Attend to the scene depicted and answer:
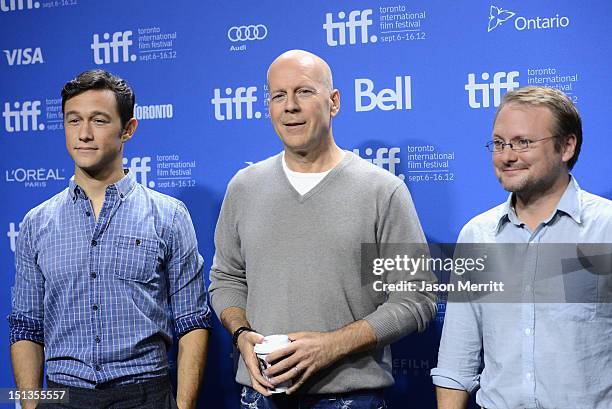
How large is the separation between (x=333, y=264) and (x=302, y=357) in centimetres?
29

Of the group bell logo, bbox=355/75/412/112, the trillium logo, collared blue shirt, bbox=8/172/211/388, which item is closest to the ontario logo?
the trillium logo

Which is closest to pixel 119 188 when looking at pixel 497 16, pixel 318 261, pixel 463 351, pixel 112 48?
pixel 318 261

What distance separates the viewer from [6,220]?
3568mm

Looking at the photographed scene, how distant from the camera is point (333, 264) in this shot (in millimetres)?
2318

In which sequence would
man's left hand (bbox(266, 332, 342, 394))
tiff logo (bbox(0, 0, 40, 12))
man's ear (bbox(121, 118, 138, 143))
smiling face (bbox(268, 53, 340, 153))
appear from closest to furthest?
man's left hand (bbox(266, 332, 342, 394))
smiling face (bbox(268, 53, 340, 153))
man's ear (bbox(121, 118, 138, 143))
tiff logo (bbox(0, 0, 40, 12))

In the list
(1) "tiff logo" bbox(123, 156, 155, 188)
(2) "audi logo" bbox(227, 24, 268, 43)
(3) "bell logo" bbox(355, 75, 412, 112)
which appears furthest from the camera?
(1) "tiff logo" bbox(123, 156, 155, 188)

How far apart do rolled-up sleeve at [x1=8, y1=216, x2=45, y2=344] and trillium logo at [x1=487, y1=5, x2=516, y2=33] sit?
1.72 m

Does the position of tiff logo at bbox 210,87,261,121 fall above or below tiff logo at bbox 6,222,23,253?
above

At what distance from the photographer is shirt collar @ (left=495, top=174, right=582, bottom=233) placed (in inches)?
83.4

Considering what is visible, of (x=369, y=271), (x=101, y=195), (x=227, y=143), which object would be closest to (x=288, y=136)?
(x=369, y=271)

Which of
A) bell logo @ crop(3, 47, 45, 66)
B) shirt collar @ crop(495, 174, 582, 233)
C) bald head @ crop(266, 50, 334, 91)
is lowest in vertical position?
shirt collar @ crop(495, 174, 582, 233)

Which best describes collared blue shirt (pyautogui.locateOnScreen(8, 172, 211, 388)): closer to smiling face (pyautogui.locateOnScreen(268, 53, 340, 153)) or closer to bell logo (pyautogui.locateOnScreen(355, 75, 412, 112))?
smiling face (pyautogui.locateOnScreen(268, 53, 340, 153))

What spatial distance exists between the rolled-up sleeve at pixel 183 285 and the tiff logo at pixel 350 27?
96cm

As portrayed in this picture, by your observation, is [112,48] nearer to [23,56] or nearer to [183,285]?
[23,56]
